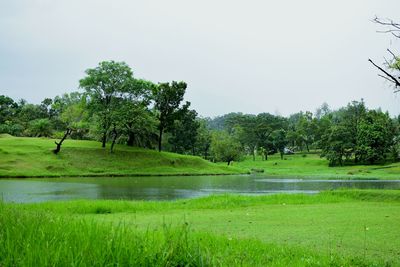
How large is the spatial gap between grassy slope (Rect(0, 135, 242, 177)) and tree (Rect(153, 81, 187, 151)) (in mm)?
8036

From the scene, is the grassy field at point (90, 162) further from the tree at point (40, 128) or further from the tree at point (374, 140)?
the tree at point (374, 140)

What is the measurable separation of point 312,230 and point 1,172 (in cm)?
4187

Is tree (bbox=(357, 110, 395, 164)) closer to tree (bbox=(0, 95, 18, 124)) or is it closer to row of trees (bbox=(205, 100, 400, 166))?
row of trees (bbox=(205, 100, 400, 166))

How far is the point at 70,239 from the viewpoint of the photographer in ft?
16.4

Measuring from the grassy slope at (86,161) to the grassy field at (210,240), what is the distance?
35223mm

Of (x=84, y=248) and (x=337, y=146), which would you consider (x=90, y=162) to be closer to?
(x=84, y=248)

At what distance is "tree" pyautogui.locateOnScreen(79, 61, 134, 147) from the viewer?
201 feet

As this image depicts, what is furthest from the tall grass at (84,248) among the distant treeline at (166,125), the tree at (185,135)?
the tree at (185,135)

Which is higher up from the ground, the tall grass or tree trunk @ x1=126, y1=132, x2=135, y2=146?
tree trunk @ x1=126, y1=132, x2=135, y2=146

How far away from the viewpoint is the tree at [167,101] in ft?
233

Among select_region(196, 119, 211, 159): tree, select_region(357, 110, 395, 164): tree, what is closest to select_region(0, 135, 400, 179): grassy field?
select_region(357, 110, 395, 164): tree

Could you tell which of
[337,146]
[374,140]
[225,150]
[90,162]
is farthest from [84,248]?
[337,146]

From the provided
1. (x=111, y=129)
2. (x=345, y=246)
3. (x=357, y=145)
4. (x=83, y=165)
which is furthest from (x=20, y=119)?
(x=345, y=246)

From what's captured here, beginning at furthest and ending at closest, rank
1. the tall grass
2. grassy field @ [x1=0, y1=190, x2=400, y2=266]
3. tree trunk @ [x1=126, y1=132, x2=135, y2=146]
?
tree trunk @ [x1=126, y1=132, x2=135, y2=146]
grassy field @ [x1=0, y1=190, x2=400, y2=266]
the tall grass
